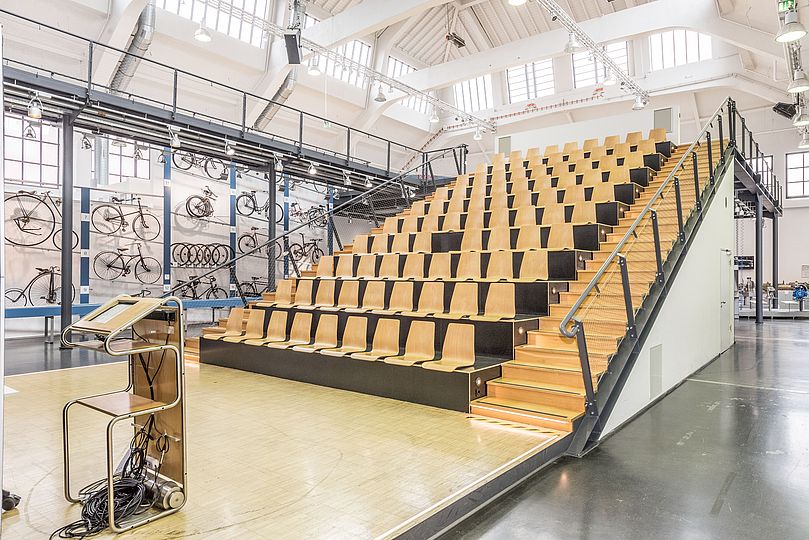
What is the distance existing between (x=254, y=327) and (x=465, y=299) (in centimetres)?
258

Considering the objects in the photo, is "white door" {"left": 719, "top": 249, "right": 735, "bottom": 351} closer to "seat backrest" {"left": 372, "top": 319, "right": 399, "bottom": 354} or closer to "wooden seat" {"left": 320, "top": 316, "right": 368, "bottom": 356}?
"seat backrest" {"left": 372, "top": 319, "right": 399, "bottom": 354}

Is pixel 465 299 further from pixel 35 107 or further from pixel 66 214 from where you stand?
pixel 35 107

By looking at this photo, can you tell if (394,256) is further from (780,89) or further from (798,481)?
(780,89)

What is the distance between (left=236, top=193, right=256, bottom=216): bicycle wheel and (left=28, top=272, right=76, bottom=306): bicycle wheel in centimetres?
405

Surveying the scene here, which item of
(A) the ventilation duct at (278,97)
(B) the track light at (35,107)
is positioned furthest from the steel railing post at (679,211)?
(A) the ventilation duct at (278,97)

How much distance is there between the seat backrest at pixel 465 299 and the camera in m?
4.88

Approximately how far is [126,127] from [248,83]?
19.3ft

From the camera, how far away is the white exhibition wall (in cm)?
416

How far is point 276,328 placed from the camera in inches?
227

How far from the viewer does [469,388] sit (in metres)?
3.82

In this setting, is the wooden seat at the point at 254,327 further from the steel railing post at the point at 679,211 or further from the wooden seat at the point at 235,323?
the steel railing post at the point at 679,211

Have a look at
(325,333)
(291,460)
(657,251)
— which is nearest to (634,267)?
(657,251)

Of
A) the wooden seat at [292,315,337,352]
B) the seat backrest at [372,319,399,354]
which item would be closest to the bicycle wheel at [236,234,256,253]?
the wooden seat at [292,315,337,352]

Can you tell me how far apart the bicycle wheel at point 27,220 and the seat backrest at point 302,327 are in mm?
6501
